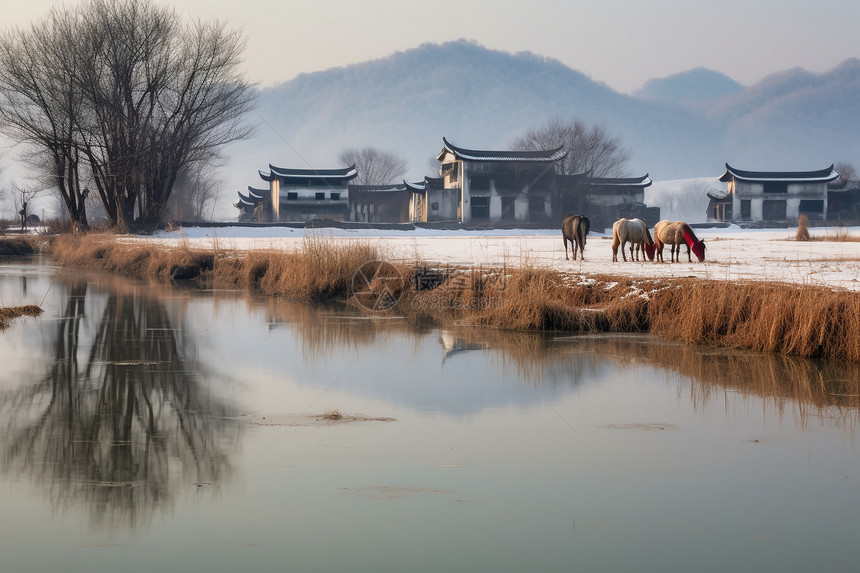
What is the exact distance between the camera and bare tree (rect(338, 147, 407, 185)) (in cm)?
10181

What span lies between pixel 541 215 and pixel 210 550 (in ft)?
180

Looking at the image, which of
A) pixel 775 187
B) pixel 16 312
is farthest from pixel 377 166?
pixel 16 312

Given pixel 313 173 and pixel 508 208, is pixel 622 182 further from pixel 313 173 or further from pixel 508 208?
pixel 313 173

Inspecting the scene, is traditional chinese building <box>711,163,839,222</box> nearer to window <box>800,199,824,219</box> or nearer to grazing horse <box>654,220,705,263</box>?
window <box>800,199,824,219</box>

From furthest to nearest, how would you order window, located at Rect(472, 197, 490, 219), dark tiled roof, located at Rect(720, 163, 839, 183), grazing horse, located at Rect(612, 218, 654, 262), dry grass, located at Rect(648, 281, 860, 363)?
dark tiled roof, located at Rect(720, 163, 839, 183), window, located at Rect(472, 197, 490, 219), grazing horse, located at Rect(612, 218, 654, 262), dry grass, located at Rect(648, 281, 860, 363)

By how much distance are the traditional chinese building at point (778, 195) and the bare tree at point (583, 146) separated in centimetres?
979

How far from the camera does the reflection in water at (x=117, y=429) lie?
586 cm

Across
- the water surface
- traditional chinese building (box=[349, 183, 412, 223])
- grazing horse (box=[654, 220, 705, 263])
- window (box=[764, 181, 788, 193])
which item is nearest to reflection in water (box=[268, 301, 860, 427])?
the water surface

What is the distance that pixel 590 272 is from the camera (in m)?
15.6

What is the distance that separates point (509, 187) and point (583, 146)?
1228cm

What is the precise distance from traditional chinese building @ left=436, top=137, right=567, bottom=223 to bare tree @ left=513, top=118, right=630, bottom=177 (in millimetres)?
4788

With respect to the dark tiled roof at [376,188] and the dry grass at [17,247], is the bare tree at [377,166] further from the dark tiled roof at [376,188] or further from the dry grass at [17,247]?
the dry grass at [17,247]

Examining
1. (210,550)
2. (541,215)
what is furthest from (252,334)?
(541,215)

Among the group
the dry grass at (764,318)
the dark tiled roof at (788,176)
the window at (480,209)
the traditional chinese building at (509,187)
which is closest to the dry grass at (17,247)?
the traditional chinese building at (509,187)
